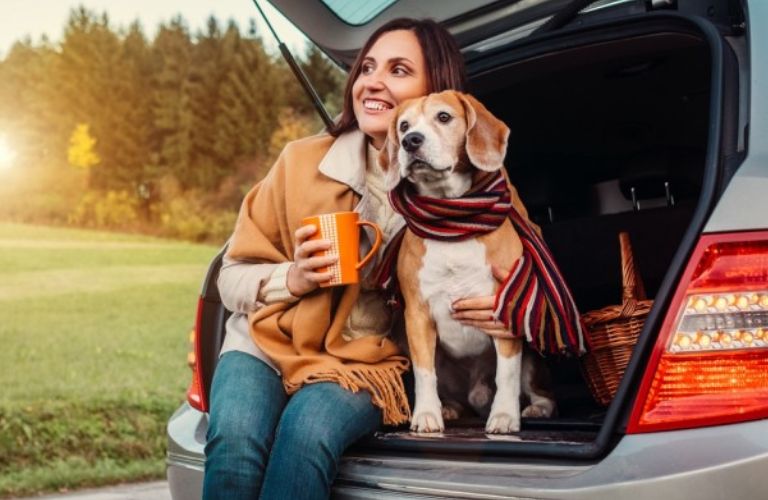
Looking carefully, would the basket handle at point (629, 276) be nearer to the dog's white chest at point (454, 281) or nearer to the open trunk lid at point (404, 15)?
the dog's white chest at point (454, 281)

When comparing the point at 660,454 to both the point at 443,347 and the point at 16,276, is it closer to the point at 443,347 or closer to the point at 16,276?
the point at 443,347

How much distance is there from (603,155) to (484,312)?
1748 millimetres

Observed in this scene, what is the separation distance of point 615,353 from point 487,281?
0.43m

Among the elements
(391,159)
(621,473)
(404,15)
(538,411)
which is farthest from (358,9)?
(621,473)

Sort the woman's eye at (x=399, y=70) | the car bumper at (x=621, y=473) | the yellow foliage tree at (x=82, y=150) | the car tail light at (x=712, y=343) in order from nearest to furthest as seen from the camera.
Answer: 1. the car bumper at (x=621, y=473)
2. the car tail light at (x=712, y=343)
3. the woman's eye at (x=399, y=70)
4. the yellow foliage tree at (x=82, y=150)

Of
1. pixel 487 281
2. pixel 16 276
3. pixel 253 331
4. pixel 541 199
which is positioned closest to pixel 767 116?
pixel 487 281

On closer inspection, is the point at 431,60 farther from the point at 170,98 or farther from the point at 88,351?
the point at 170,98

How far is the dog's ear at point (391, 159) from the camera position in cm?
256

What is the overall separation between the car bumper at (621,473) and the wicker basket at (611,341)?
2.38 feet

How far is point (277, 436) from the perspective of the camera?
2334mm

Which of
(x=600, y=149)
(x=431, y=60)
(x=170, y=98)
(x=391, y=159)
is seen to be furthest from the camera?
(x=170, y=98)

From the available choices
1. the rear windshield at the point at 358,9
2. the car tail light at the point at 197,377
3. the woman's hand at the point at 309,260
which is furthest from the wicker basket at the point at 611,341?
the rear windshield at the point at 358,9

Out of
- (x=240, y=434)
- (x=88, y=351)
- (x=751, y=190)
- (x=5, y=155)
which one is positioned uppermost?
(x=751, y=190)

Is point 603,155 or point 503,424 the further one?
point 603,155
